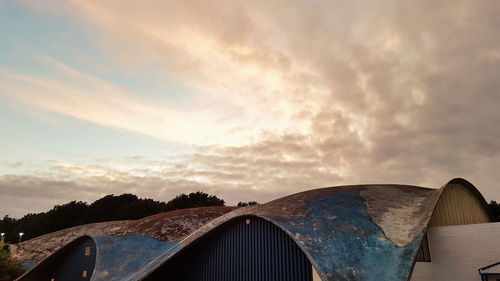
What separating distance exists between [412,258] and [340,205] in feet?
18.7

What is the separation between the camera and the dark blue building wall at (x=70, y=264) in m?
31.2

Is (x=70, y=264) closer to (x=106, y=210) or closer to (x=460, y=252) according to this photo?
(x=460, y=252)

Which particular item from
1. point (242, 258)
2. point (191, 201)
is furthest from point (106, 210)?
point (242, 258)

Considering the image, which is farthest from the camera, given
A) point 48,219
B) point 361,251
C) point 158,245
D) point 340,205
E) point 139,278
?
point 48,219

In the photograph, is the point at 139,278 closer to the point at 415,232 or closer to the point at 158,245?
the point at 158,245

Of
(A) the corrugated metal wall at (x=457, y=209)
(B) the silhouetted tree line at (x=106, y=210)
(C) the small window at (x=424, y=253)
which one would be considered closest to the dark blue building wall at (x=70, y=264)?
(C) the small window at (x=424, y=253)

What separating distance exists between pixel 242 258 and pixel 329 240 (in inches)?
260

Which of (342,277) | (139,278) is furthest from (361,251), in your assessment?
(139,278)

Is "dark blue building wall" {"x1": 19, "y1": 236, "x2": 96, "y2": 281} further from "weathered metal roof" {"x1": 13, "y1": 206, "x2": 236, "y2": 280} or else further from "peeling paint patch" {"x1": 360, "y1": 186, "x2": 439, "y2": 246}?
"peeling paint patch" {"x1": 360, "y1": 186, "x2": 439, "y2": 246}

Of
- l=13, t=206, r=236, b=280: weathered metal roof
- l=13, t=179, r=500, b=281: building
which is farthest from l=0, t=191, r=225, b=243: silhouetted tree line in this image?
l=13, t=179, r=500, b=281: building

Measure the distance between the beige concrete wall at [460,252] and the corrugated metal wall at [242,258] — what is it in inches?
250

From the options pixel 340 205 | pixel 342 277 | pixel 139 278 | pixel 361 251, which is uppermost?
pixel 340 205

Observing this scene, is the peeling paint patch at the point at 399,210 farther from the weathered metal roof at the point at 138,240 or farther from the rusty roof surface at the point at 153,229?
the rusty roof surface at the point at 153,229

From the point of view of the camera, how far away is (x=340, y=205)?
19859 mm
